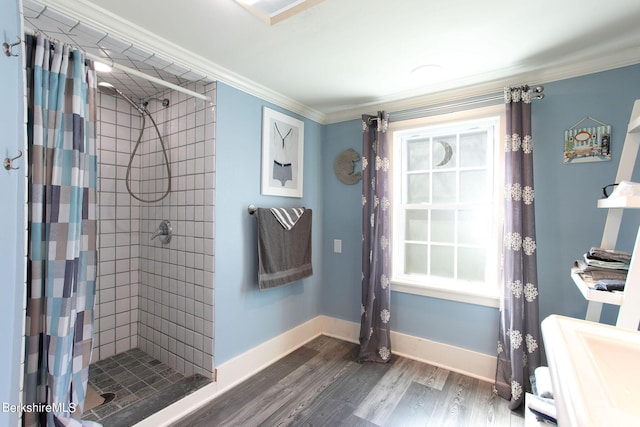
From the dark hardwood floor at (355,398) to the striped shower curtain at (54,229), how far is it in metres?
0.72

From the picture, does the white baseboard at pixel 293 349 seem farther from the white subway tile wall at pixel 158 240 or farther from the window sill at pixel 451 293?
the window sill at pixel 451 293

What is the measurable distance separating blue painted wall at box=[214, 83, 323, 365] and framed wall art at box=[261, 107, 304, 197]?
0.05 meters

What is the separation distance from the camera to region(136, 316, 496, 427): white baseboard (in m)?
1.75

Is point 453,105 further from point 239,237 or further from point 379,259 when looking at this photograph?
point 239,237

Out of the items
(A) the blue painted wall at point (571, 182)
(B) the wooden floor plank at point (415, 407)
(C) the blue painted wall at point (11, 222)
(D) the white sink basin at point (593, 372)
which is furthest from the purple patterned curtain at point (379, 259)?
(C) the blue painted wall at point (11, 222)

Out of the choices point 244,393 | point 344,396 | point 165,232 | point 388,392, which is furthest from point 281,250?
point 388,392

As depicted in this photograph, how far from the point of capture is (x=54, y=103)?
126 centimetres

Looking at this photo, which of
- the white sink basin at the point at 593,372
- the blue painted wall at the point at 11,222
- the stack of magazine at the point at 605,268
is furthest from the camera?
the stack of magazine at the point at 605,268

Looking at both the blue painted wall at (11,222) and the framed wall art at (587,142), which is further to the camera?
the framed wall art at (587,142)

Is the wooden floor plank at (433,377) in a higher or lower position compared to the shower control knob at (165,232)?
lower

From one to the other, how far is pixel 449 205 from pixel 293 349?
1849 millimetres

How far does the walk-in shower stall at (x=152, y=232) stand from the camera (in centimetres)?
195

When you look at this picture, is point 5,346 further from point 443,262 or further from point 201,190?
point 443,262

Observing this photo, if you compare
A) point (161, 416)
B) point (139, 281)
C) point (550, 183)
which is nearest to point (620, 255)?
point (550, 183)
